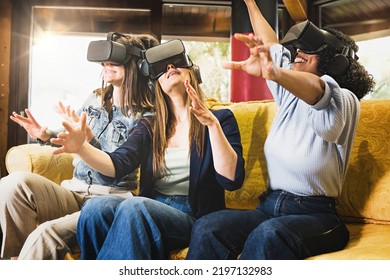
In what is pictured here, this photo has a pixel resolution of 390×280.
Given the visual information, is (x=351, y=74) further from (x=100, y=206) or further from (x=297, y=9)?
(x=100, y=206)

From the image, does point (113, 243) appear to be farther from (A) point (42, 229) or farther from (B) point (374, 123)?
(B) point (374, 123)

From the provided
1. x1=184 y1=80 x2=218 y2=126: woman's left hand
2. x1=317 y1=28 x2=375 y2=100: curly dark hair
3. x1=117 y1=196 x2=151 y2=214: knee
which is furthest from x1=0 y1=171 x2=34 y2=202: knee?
x1=317 y1=28 x2=375 y2=100: curly dark hair

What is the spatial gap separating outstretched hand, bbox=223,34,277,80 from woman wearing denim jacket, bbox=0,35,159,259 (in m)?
0.33

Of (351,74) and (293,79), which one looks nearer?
(293,79)

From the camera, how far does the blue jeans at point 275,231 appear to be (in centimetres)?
118

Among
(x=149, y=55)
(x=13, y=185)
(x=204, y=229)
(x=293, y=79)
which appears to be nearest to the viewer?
(x=293, y=79)

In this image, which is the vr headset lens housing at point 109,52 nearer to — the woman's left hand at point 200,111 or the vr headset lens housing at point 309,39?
the woman's left hand at point 200,111

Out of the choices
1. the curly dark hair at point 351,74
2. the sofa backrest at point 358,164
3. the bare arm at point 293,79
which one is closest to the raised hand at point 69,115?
the sofa backrest at point 358,164

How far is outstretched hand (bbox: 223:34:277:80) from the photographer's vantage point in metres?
1.16

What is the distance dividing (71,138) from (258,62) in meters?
0.55

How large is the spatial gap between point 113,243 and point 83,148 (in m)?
0.28

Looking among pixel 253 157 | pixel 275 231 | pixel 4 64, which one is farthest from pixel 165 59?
pixel 275 231

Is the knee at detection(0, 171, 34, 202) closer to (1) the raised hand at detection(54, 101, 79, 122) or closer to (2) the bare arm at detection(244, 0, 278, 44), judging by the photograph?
(1) the raised hand at detection(54, 101, 79, 122)

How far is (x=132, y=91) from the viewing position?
4.84 ft
